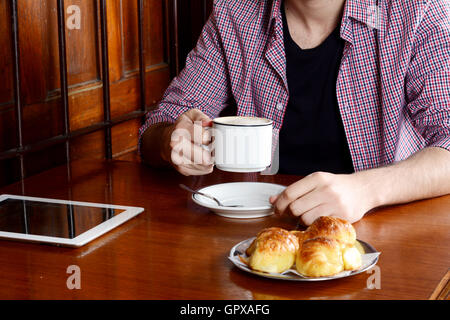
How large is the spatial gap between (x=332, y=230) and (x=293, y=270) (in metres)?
0.10

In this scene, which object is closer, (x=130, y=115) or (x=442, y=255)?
(x=442, y=255)

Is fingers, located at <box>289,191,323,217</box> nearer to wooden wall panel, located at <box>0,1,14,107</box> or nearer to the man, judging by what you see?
the man

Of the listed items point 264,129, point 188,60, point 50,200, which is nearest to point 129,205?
point 50,200

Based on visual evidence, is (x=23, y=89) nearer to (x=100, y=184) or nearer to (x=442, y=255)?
(x=100, y=184)

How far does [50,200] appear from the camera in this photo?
4.32 feet

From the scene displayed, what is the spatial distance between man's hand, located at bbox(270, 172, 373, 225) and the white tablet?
0.30m

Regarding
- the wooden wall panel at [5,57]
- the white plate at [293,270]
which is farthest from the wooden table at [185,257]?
the wooden wall panel at [5,57]

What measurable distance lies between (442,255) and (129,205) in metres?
0.62

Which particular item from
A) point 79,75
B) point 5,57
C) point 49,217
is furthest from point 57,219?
point 79,75

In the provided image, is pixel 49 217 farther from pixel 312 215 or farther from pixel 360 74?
pixel 360 74

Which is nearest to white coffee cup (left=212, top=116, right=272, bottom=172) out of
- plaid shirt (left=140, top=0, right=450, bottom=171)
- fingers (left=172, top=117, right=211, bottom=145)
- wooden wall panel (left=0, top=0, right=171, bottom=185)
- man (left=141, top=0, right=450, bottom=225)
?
fingers (left=172, top=117, right=211, bottom=145)

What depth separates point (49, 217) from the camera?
120 cm

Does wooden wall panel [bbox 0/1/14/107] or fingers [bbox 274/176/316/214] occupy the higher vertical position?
wooden wall panel [bbox 0/1/14/107]

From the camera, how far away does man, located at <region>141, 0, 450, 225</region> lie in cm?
157
